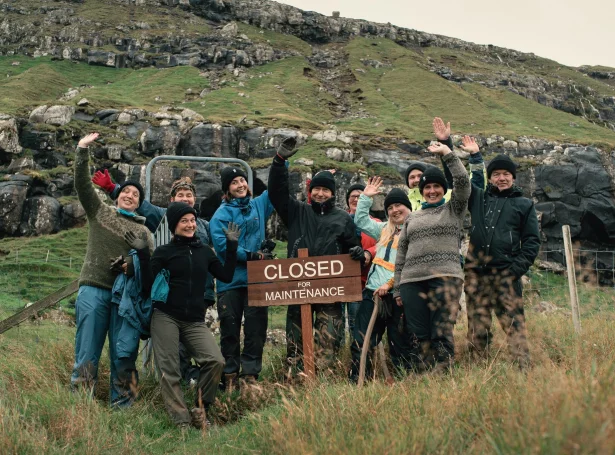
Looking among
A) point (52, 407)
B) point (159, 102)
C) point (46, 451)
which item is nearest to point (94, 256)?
point (52, 407)

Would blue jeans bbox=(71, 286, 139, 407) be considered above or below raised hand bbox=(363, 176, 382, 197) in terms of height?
below

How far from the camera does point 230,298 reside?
6.24 meters

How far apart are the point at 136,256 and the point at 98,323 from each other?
765 millimetres

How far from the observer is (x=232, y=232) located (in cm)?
594

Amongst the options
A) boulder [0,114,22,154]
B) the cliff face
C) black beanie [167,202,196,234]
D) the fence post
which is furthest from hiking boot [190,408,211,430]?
boulder [0,114,22,154]

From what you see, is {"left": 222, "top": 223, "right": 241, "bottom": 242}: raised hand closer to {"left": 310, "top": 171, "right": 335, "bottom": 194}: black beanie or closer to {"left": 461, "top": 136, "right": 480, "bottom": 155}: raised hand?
{"left": 310, "top": 171, "right": 335, "bottom": 194}: black beanie

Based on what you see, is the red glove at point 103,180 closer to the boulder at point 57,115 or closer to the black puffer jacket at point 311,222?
the black puffer jacket at point 311,222

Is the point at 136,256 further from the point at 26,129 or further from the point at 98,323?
the point at 26,129

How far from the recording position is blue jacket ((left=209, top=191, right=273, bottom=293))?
6270mm

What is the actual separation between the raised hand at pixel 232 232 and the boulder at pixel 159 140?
1438 inches

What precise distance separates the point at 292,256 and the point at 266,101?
5526cm

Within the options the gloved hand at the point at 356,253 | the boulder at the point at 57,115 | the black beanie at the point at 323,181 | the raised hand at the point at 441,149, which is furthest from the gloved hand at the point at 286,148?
the boulder at the point at 57,115

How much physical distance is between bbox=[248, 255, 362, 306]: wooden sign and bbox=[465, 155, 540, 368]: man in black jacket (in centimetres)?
119

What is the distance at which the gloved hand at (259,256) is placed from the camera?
6.25 metres
